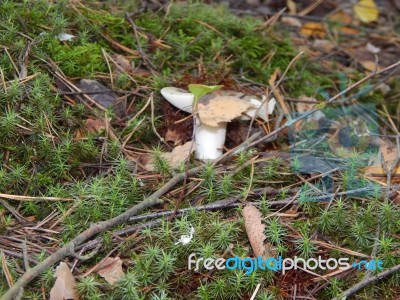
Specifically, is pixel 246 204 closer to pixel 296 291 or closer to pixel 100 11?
pixel 296 291

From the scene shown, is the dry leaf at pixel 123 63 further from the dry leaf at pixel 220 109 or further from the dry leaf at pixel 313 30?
the dry leaf at pixel 313 30

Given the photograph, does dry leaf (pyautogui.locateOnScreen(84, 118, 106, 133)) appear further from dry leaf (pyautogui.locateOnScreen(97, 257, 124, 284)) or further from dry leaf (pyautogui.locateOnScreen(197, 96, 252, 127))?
dry leaf (pyautogui.locateOnScreen(97, 257, 124, 284))

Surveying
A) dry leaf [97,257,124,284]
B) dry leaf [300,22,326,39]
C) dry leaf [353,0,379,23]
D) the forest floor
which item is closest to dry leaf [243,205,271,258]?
the forest floor

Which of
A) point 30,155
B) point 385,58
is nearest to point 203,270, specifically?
point 30,155

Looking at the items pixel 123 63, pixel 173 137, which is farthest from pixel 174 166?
pixel 123 63

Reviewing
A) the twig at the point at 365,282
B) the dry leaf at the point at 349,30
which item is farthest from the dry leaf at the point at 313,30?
the twig at the point at 365,282

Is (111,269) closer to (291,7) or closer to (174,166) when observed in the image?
(174,166)
